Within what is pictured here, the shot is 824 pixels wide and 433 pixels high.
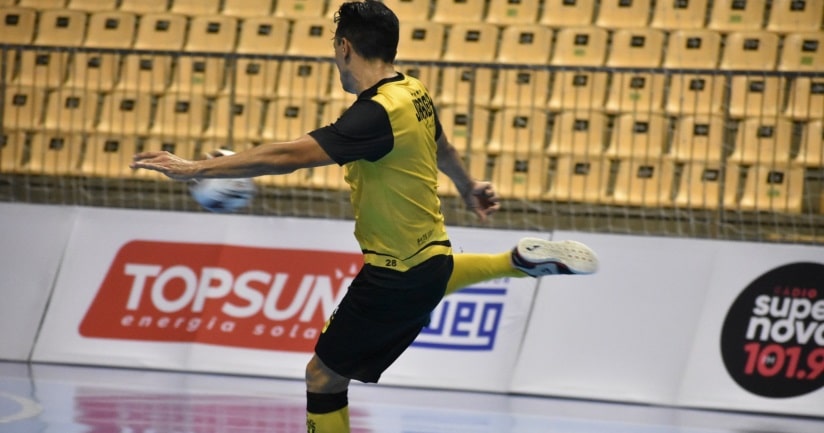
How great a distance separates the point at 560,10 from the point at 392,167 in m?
9.78

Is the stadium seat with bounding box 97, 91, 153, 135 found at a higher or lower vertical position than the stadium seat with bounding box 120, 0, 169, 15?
lower

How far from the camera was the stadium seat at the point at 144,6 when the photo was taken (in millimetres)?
15602

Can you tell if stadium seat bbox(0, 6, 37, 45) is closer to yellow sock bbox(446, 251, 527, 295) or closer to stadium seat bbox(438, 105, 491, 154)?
stadium seat bbox(438, 105, 491, 154)

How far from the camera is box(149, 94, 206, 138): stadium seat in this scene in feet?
44.7

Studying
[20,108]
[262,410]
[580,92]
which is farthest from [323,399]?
[20,108]

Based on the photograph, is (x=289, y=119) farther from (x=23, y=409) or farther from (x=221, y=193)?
(x=221, y=193)

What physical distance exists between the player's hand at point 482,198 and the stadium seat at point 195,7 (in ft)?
33.1

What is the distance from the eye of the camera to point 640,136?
12352 millimetres

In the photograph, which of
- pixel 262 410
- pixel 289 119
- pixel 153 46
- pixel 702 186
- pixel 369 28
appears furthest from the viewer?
pixel 153 46

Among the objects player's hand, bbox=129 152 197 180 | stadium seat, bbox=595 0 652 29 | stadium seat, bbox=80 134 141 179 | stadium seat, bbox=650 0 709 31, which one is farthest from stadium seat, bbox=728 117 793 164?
player's hand, bbox=129 152 197 180

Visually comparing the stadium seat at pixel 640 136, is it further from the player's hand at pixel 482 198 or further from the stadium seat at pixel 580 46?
the player's hand at pixel 482 198

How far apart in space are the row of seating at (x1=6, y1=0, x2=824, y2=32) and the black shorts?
9.40 metres

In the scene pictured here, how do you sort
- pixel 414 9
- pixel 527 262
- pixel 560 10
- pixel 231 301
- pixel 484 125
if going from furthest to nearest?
pixel 414 9 < pixel 560 10 < pixel 484 125 < pixel 231 301 < pixel 527 262

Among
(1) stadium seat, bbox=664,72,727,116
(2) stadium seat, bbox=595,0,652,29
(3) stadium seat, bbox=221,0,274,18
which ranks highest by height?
(2) stadium seat, bbox=595,0,652,29
